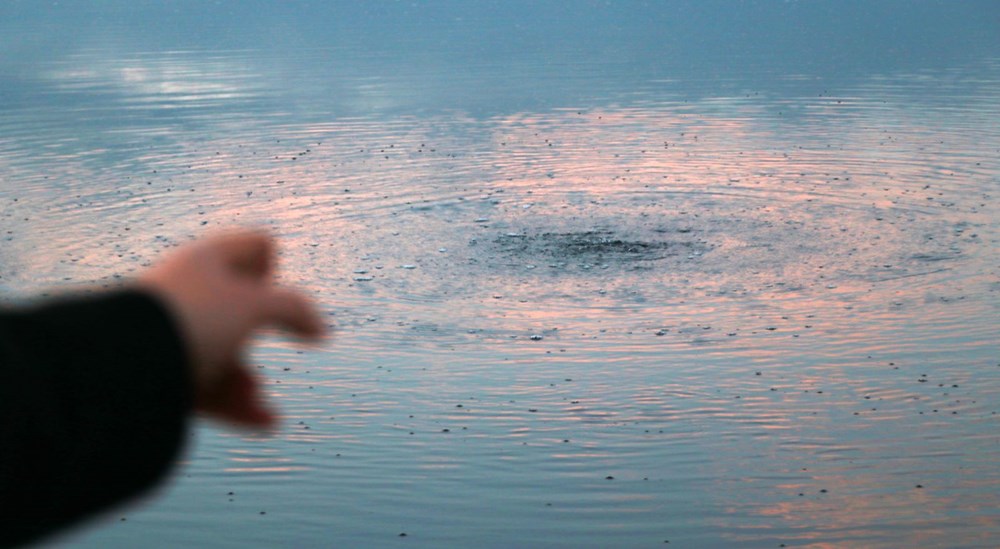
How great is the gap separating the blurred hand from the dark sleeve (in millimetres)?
24

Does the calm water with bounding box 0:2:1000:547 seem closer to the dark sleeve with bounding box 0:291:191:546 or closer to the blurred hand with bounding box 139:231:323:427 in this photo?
the dark sleeve with bounding box 0:291:191:546

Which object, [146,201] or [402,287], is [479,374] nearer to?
[402,287]

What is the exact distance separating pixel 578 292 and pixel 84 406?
1087 cm

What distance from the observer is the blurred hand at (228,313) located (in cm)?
130

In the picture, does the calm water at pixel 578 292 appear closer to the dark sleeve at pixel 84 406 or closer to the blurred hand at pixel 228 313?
the dark sleeve at pixel 84 406

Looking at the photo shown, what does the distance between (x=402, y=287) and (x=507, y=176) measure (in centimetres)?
587

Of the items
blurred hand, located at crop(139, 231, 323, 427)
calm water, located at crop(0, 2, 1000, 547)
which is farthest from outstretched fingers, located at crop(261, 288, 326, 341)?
calm water, located at crop(0, 2, 1000, 547)

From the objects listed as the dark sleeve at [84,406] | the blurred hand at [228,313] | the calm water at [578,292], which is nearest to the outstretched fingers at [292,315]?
the blurred hand at [228,313]

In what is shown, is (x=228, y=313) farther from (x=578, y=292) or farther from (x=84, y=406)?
(x=578, y=292)

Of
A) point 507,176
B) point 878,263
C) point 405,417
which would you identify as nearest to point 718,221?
point 878,263

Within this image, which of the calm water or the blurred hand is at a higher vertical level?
the blurred hand

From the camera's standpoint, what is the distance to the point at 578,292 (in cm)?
1199

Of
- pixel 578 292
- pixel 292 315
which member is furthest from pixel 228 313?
pixel 578 292

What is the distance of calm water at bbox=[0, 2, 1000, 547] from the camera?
7449mm
